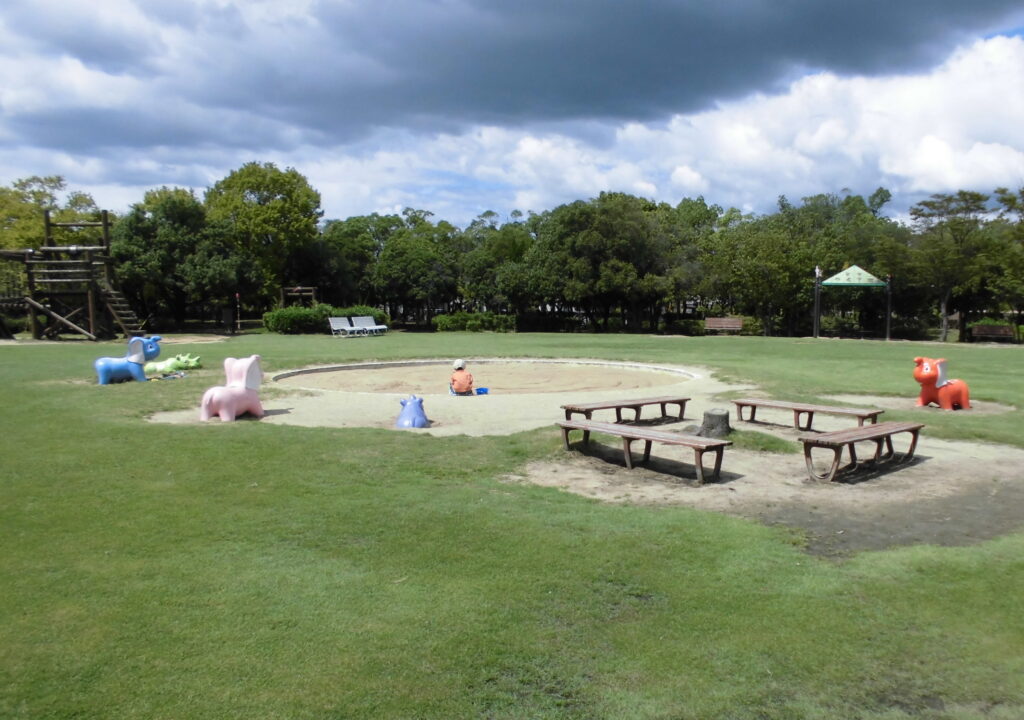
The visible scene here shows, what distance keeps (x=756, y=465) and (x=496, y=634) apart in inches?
199

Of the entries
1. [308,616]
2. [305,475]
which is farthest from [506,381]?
[308,616]

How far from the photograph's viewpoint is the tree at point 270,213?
50.5 meters

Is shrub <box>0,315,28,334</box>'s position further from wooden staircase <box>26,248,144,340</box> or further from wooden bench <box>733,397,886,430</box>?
wooden bench <box>733,397,886,430</box>

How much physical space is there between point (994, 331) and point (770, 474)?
34.4 metres

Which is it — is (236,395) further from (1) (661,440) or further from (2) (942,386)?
(2) (942,386)

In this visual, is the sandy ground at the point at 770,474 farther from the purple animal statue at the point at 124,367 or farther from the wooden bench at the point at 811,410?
the purple animal statue at the point at 124,367

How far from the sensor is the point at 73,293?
109ft

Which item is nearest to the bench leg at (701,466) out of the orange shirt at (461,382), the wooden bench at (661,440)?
the wooden bench at (661,440)

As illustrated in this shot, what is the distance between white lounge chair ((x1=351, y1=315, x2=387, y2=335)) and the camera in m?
39.6

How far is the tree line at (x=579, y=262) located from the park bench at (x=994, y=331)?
1397mm

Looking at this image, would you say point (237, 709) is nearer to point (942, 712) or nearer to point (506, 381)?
point (942, 712)

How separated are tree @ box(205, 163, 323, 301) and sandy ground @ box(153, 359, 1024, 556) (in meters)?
38.7

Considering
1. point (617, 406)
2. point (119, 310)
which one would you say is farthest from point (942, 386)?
point (119, 310)

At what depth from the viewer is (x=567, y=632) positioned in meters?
3.97
